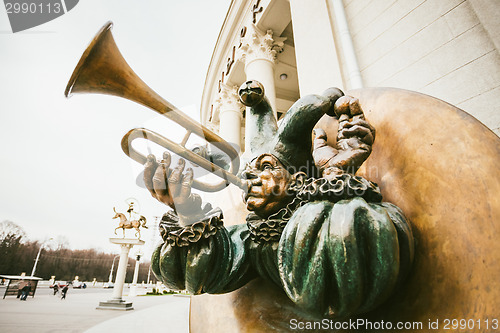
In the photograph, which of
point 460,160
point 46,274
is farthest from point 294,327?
point 46,274

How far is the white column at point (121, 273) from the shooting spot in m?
9.42

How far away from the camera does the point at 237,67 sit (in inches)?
281

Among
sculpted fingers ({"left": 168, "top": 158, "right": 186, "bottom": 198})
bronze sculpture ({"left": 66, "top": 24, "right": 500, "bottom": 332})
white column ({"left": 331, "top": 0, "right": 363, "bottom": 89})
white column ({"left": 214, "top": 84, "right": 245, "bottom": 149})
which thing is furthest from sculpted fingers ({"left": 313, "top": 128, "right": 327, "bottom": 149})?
white column ({"left": 214, "top": 84, "right": 245, "bottom": 149})

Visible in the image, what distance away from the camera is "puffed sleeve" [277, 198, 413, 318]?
363 millimetres

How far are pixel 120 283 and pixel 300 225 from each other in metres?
11.3

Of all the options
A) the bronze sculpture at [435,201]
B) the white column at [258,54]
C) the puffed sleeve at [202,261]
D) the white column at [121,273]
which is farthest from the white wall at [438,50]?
the white column at [121,273]

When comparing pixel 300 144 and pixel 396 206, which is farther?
pixel 300 144

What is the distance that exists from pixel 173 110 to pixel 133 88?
14 centimetres

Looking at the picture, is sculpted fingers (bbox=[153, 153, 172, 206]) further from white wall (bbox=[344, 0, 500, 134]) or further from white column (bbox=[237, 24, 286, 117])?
white column (bbox=[237, 24, 286, 117])

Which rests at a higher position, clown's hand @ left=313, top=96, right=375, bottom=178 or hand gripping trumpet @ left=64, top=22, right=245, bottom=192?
hand gripping trumpet @ left=64, top=22, right=245, bottom=192

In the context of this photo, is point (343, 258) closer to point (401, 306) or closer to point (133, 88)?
point (401, 306)

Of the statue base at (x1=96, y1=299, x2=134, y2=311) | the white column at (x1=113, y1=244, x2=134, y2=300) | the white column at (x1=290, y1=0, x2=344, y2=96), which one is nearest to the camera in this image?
the white column at (x1=290, y1=0, x2=344, y2=96)

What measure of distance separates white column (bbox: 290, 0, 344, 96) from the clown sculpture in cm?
185

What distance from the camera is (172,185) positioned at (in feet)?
1.82
